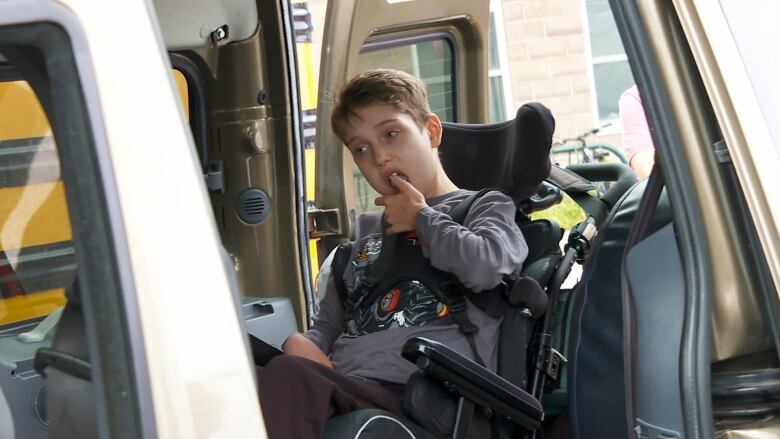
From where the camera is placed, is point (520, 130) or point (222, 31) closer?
point (520, 130)

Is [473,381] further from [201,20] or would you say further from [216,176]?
[201,20]

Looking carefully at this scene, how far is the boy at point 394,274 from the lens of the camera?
Answer: 7.55 ft

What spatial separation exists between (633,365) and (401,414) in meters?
0.61

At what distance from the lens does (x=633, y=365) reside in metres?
1.90

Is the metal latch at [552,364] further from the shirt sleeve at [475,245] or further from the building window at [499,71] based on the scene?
the building window at [499,71]

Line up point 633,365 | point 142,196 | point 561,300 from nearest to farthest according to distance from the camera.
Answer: point 142,196 → point 633,365 → point 561,300

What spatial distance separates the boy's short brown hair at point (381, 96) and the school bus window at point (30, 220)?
1431mm

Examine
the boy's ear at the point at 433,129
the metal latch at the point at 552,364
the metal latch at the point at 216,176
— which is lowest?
the metal latch at the point at 552,364

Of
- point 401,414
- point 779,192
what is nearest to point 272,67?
point 401,414

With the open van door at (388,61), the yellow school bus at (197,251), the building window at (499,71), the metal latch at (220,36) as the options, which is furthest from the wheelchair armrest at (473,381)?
the building window at (499,71)

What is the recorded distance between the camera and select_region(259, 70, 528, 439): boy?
2.30 meters

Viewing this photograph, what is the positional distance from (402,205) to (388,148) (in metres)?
0.20

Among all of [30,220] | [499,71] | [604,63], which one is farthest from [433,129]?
[604,63]

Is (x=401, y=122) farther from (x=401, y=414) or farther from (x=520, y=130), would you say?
(x=401, y=414)
